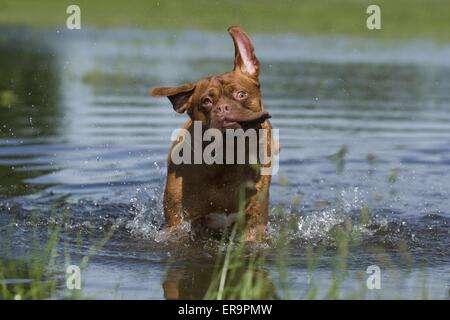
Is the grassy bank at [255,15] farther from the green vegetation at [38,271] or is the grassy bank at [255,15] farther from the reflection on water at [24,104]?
the green vegetation at [38,271]

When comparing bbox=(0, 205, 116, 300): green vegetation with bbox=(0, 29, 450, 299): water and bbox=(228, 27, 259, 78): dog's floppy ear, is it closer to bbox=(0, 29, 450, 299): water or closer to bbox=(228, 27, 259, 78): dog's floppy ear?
bbox=(0, 29, 450, 299): water

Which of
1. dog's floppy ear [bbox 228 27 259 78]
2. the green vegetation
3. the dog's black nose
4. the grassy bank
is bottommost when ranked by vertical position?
the green vegetation

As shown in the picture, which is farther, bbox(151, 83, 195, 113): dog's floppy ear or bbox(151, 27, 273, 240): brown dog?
bbox(151, 83, 195, 113): dog's floppy ear

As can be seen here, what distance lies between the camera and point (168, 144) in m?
→ 13.2

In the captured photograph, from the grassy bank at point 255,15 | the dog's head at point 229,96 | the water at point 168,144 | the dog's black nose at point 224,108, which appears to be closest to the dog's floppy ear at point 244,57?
the dog's head at point 229,96

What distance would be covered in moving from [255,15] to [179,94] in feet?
78.7

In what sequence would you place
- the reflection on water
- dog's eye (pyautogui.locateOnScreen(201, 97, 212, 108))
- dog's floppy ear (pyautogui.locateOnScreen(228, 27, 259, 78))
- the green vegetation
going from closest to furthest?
the green vegetation
dog's eye (pyautogui.locateOnScreen(201, 97, 212, 108))
dog's floppy ear (pyautogui.locateOnScreen(228, 27, 259, 78))
the reflection on water

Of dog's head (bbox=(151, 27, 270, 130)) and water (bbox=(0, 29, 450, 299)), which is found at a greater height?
dog's head (bbox=(151, 27, 270, 130))

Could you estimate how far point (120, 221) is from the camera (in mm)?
9328

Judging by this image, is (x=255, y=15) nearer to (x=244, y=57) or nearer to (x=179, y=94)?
(x=244, y=57)

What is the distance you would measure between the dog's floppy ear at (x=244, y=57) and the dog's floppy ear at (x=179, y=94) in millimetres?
518

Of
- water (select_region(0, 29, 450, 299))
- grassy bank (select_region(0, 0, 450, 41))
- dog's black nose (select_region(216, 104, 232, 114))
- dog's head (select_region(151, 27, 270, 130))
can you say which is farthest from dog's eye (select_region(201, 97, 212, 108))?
grassy bank (select_region(0, 0, 450, 41))

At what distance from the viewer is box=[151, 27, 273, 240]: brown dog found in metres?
7.50
